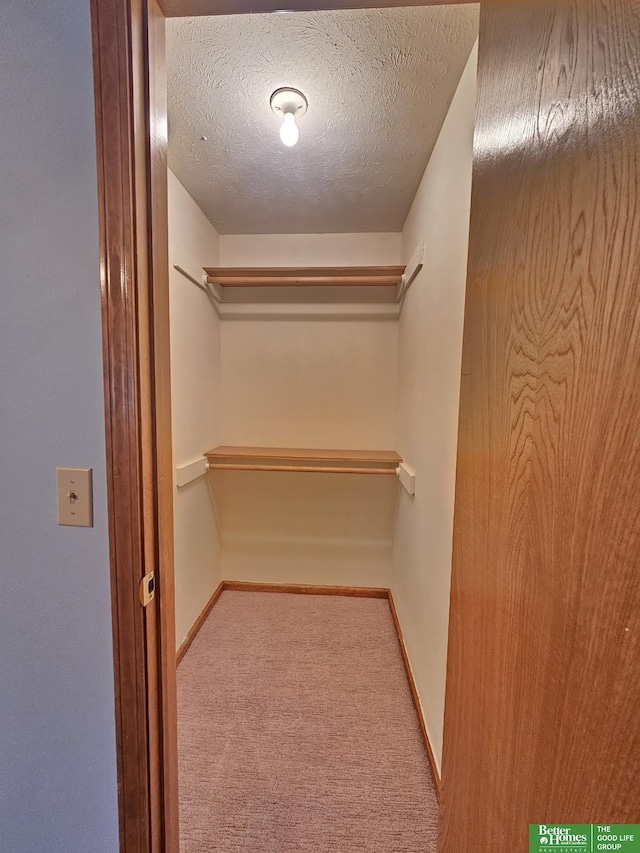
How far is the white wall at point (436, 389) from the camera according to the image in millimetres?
1177

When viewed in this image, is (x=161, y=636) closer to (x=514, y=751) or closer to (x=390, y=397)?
(x=514, y=751)

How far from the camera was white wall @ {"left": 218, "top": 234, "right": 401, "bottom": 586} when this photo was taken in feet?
8.07

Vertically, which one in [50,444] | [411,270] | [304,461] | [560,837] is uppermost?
[411,270]

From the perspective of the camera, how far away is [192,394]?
6.75 ft

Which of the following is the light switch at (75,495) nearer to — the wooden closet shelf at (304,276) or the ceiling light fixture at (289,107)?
the ceiling light fixture at (289,107)

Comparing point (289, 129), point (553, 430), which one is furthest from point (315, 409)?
point (553, 430)

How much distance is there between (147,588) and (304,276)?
206cm

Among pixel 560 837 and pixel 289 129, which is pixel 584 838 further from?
pixel 289 129

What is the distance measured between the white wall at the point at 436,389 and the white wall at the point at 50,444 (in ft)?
3.42

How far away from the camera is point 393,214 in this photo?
214cm

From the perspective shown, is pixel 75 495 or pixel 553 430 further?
Result: pixel 75 495

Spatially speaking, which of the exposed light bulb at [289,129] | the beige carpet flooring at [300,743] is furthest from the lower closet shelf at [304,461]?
the exposed light bulb at [289,129]

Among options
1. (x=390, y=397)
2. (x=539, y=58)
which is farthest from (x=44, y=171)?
(x=390, y=397)

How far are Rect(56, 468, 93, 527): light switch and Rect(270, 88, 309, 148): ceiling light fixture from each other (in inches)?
55.1
